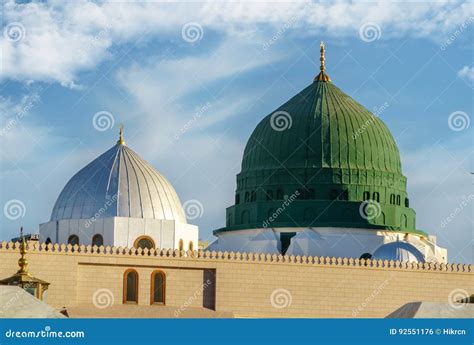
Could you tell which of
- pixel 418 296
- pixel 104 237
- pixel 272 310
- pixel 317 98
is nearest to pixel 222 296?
pixel 272 310

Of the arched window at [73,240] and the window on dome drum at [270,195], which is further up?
the window on dome drum at [270,195]

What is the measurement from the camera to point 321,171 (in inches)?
1528

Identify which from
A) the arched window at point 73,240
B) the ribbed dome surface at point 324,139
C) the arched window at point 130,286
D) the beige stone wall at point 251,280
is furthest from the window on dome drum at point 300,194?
the arched window at point 130,286

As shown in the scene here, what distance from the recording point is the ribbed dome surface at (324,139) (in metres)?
39.2

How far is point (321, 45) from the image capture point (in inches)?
1645

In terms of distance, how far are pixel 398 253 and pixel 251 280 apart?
5621mm

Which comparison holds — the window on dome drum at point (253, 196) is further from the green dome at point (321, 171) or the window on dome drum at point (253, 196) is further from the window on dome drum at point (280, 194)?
the window on dome drum at point (280, 194)

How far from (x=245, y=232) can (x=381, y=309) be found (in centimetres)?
664
